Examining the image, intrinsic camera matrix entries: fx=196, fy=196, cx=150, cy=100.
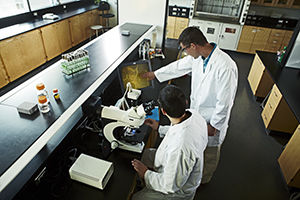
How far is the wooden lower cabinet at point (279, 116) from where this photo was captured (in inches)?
103

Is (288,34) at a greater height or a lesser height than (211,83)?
lesser

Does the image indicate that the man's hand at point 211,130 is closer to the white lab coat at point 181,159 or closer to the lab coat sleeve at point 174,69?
the white lab coat at point 181,159

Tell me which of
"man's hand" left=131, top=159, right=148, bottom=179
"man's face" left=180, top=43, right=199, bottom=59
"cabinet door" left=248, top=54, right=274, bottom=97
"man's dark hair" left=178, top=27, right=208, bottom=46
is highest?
"man's dark hair" left=178, top=27, right=208, bottom=46

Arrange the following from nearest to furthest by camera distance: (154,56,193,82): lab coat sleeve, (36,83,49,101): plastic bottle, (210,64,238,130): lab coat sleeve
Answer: (36,83,49,101): plastic bottle
(210,64,238,130): lab coat sleeve
(154,56,193,82): lab coat sleeve

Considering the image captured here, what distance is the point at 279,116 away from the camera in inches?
107

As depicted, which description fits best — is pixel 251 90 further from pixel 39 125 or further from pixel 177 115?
pixel 39 125

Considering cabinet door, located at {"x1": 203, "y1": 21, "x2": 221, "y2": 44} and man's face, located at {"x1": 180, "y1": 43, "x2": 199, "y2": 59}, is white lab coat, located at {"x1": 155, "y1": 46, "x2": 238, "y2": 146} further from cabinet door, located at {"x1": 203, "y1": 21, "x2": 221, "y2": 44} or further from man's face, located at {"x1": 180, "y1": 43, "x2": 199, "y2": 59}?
cabinet door, located at {"x1": 203, "y1": 21, "x2": 221, "y2": 44}

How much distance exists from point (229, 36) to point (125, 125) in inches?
203

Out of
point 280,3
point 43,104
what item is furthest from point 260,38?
point 43,104

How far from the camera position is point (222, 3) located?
17.4 ft

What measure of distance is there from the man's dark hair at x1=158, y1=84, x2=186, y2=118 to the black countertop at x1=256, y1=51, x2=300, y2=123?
1.51 meters

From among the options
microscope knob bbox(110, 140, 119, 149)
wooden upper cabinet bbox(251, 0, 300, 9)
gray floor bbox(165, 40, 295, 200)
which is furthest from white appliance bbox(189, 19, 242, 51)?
microscope knob bbox(110, 140, 119, 149)

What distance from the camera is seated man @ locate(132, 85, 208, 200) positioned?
45.6 inches

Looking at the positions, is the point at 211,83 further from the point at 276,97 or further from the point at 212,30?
the point at 212,30
